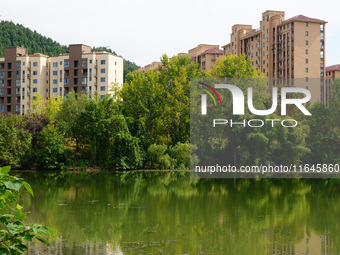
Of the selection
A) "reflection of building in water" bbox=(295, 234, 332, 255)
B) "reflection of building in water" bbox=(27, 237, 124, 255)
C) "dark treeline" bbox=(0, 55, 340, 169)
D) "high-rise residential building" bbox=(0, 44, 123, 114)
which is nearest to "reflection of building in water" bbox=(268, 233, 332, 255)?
"reflection of building in water" bbox=(295, 234, 332, 255)

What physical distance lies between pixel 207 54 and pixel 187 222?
113645mm

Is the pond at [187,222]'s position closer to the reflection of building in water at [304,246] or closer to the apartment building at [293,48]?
the reflection of building in water at [304,246]

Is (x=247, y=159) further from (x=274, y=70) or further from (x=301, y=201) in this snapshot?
(x=274, y=70)

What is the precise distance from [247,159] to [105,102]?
17.8 metres

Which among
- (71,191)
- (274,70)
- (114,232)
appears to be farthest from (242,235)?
(274,70)

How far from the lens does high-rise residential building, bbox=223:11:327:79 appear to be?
100 m

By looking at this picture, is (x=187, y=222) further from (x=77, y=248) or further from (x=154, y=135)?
(x=154, y=135)

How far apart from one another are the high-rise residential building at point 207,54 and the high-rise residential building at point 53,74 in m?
27.5

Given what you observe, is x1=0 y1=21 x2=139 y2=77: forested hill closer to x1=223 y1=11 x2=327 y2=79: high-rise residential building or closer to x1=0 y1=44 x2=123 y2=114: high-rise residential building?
x1=0 y1=44 x2=123 y2=114: high-rise residential building

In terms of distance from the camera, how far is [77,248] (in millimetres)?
12172

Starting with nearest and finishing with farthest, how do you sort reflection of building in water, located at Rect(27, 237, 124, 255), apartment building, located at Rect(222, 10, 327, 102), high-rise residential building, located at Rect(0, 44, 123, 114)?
reflection of building in water, located at Rect(27, 237, 124, 255), apartment building, located at Rect(222, 10, 327, 102), high-rise residential building, located at Rect(0, 44, 123, 114)

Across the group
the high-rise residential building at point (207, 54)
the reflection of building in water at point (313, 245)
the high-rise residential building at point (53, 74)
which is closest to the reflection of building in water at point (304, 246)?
the reflection of building in water at point (313, 245)

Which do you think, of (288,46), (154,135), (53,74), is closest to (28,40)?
(53,74)

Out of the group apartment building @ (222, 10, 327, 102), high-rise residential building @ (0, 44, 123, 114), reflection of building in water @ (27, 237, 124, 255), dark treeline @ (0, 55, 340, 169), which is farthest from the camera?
high-rise residential building @ (0, 44, 123, 114)
